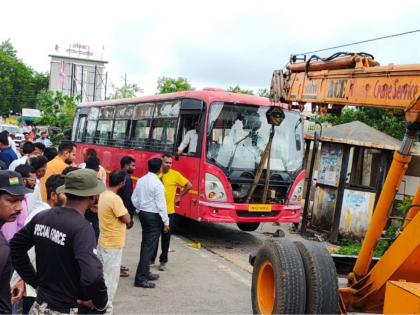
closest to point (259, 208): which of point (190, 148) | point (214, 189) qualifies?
point (214, 189)

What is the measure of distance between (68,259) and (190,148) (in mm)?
7567

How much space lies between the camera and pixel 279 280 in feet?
15.4

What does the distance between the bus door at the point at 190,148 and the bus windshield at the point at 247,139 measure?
0.95 feet

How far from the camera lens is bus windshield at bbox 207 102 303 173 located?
1022 cm

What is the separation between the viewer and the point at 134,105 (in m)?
14.1

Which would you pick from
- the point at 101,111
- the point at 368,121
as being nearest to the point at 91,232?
the point at 101,111

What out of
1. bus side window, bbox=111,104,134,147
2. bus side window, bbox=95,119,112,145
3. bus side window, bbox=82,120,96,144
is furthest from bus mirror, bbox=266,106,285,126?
bus side window, bbox=82,120,96,144

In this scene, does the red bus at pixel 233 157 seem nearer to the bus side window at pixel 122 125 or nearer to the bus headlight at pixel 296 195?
the bus headlight at pixel 296 195

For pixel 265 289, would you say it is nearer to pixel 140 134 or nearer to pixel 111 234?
pixel 111 234

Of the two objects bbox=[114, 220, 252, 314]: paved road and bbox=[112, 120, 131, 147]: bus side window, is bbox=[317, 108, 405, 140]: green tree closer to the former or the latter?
bbox=[112, 120, 131, 147]: bus side window

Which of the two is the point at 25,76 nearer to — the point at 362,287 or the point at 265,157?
the point at 265,157

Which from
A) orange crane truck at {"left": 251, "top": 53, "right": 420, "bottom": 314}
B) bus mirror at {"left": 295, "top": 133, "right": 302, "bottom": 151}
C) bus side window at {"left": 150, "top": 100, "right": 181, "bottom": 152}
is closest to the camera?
orange crane truck at {"left": 251, "top": 53, "right": 420, "bottom": 314}

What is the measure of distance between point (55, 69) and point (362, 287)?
270 ft

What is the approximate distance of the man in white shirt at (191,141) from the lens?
10.5 metres
